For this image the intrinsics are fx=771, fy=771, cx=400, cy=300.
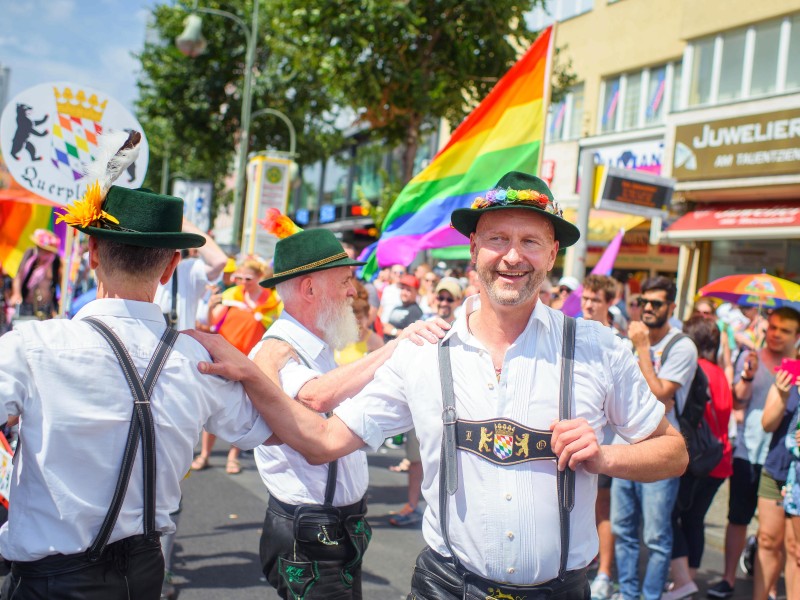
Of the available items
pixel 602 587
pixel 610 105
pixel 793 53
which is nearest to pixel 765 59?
pixel 793 53

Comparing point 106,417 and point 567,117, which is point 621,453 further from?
point 567,117

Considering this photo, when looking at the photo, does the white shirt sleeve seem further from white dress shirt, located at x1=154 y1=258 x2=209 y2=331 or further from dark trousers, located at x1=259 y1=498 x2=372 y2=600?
white dress shirt, located at x1=154 y1=258 x2=209 y2=331

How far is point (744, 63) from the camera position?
50.3ft

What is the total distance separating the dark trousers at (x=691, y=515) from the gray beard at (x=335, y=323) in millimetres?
2879

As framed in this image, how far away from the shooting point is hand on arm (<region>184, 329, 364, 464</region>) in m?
2.23

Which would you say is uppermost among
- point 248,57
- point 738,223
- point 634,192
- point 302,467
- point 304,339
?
point 248,57

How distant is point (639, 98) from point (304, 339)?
1754 cm

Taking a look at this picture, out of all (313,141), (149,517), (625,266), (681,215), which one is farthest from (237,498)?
(313,141)

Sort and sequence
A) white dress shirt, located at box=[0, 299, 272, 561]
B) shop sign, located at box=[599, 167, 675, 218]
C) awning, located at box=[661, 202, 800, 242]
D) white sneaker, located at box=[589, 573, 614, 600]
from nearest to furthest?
white dress shirt, located at box=[0, 299, 272, 561] < white sneaker, located at box=[589, 573, 614, 600] < shop sign, located at box=[599, 167, 675, 218] < awning, located at box=[661, 202, 800, 242]

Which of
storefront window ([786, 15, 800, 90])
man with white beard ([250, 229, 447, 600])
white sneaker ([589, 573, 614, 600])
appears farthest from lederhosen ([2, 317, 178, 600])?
storefront window ([786, 15, 800, 90])

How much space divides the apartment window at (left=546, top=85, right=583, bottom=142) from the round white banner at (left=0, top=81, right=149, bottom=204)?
1743 cm

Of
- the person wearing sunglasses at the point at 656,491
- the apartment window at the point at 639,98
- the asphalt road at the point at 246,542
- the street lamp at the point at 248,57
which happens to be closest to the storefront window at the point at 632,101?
the apartment window at the point at 639,98

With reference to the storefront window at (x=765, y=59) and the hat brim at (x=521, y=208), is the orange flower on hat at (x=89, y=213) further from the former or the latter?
the storefront window at (x=765, y=59)

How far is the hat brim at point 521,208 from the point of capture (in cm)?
232
